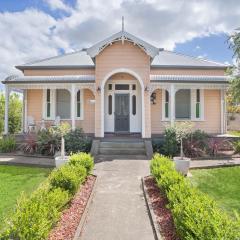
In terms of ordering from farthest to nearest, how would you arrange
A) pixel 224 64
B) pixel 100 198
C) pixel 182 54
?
pixel 182 54 → pixel 224 64 → pixel 100 198

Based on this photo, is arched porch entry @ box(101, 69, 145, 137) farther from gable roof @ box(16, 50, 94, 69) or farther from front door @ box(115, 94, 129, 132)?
gable roof @ box(16, 50, 94, 69)

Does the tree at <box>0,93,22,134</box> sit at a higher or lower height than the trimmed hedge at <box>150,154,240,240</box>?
higher

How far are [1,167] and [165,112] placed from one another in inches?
397

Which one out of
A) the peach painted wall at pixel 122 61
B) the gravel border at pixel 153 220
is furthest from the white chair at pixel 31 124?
the gravel border at pixel 153 220

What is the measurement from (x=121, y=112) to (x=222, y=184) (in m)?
9.44

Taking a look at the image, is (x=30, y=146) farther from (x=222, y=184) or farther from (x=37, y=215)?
(x=37, y=215)

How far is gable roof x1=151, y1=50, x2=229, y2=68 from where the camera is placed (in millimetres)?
20203

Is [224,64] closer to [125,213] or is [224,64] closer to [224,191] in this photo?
[224,191]

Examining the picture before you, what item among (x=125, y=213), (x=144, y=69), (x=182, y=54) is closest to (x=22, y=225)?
(x=125, y=213)

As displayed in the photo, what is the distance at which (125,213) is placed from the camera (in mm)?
7434

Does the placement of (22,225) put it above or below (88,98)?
below

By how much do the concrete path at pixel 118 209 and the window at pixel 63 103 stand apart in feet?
26.2

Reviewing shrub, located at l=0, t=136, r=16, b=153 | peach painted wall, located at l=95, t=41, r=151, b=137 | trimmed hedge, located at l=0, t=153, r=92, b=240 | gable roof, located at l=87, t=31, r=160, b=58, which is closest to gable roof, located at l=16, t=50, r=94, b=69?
peach painted wall, located at l=95, t=41, r=151, b=137

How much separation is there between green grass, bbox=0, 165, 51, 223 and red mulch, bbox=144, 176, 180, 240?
135 inches
